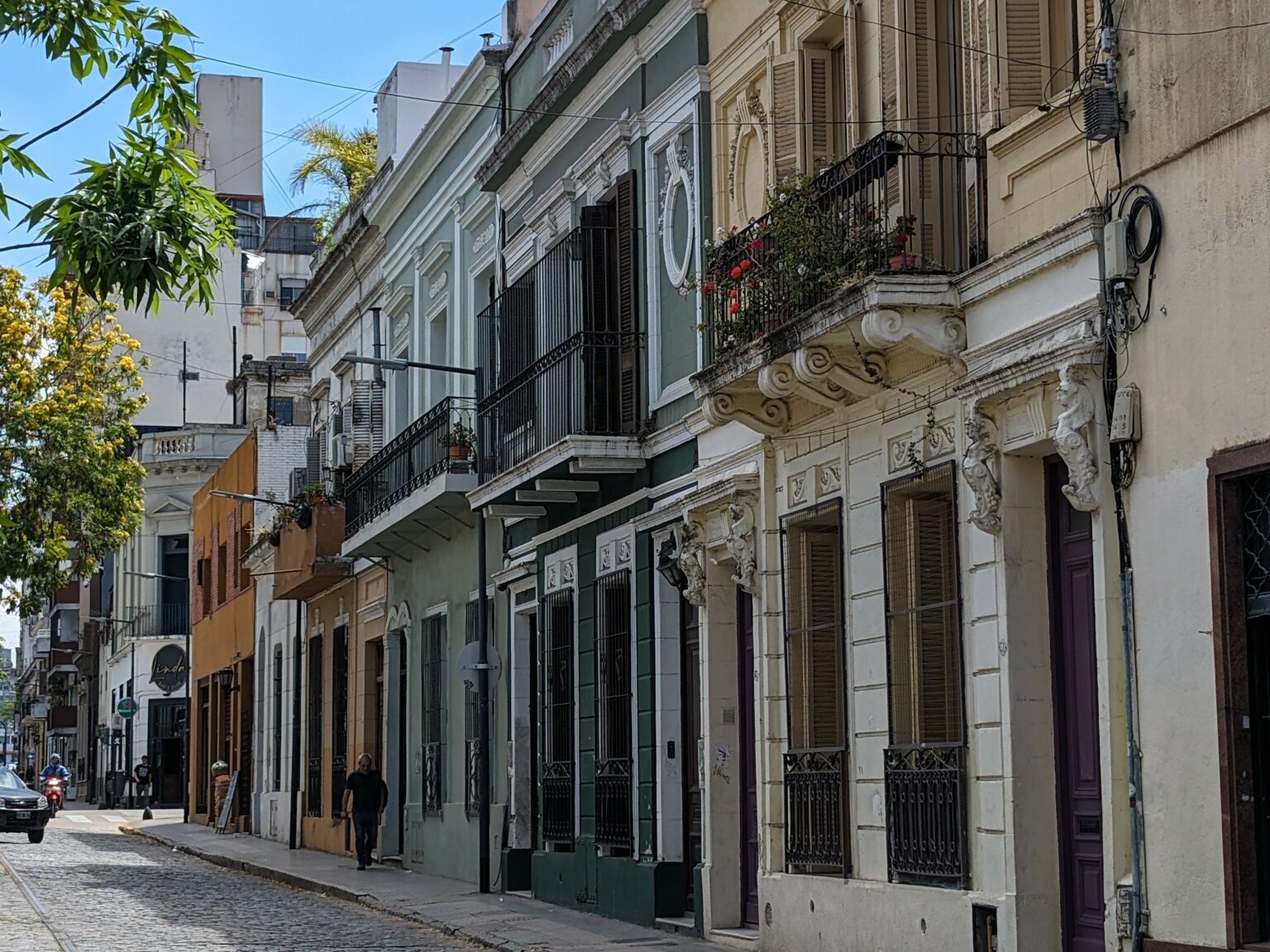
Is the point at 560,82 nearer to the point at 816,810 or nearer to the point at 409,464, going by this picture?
the point at 409,464

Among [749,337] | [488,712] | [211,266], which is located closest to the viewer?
[211,266]

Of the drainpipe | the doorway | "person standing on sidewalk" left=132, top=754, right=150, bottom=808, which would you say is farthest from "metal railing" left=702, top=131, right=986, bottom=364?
the doorway

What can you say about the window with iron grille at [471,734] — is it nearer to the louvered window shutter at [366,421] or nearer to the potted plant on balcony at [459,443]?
the potted plant on balcony at [459,443]

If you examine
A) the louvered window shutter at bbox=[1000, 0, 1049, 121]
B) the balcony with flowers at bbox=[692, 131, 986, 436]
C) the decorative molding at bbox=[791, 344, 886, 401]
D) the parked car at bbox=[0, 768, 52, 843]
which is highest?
the louvered window shutter at bbox=[1000, 0, 1049, 121]

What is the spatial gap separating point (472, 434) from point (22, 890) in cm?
691

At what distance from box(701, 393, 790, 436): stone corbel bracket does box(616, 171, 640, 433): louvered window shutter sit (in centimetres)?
311

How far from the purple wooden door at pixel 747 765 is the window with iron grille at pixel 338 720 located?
14.4 meters

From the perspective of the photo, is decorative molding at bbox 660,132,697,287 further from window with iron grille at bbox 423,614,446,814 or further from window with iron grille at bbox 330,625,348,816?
window with iron grille at bbox 330,625,348,816

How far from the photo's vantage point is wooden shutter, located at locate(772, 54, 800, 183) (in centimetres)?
1440

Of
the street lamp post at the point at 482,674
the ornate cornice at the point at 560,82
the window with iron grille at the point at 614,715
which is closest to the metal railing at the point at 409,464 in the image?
the street lamp post at the point at 482,674

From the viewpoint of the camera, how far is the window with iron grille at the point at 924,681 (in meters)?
11.8

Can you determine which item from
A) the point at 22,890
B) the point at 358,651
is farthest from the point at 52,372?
the point at 22,890

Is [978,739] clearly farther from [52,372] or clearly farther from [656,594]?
[52,372]

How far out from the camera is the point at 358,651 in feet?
95.1
